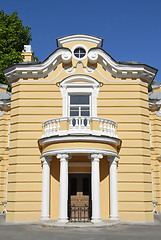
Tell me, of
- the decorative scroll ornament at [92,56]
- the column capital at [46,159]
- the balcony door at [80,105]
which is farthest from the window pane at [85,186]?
the decorative scroll ornament at [92,56]

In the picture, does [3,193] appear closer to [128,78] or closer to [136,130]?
[136,130]

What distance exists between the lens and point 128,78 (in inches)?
612

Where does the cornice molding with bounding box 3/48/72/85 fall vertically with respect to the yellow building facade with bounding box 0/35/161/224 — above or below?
above

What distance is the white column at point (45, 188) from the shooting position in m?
13.5

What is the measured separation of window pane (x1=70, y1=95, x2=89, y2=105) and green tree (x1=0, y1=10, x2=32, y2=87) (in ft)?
40.6

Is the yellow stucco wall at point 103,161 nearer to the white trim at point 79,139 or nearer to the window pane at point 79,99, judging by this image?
the window pane at point 79,99

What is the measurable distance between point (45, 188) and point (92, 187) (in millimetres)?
2471

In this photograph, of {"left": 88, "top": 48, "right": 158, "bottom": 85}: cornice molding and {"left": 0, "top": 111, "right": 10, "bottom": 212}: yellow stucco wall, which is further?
{"left": 0, "top": 111, "right": 10, "bottom": 212}: yellow stucco wall

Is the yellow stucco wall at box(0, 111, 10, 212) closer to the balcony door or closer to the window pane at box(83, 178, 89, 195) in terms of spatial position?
the window pane at box(83, 178, 89, 195)

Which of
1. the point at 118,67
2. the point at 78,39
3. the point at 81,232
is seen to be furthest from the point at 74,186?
the point at 78,39

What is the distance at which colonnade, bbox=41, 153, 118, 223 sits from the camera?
12.6 metres

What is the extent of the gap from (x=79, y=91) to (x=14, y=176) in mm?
5715

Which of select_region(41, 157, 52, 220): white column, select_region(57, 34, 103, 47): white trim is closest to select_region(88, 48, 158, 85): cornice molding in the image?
select_region(57, 34, 103, 47): white trim

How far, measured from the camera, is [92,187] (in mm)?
12812
